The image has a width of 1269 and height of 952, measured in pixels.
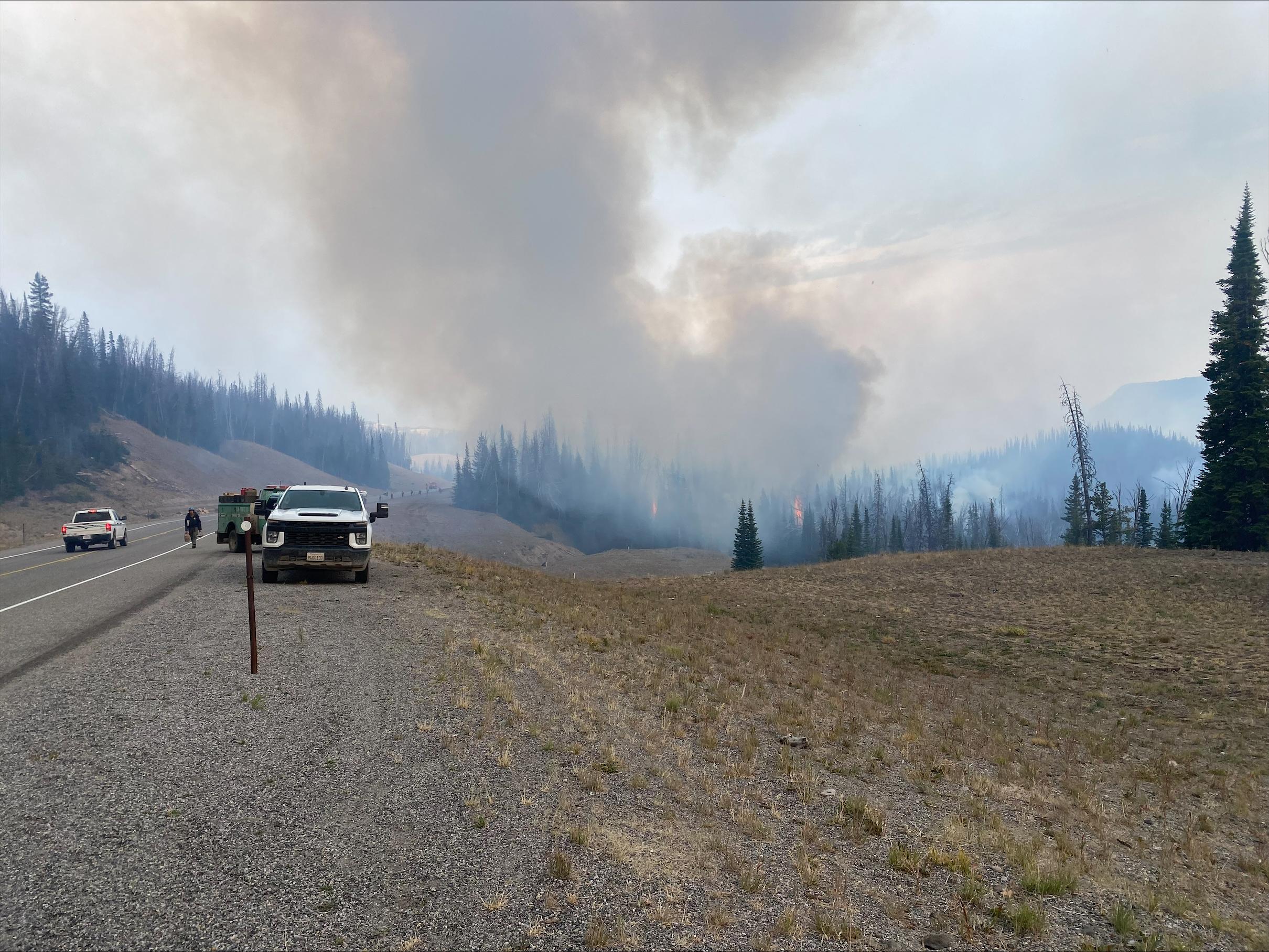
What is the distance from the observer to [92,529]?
30.3 m

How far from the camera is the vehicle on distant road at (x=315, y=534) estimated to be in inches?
635

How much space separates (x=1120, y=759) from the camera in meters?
11.1

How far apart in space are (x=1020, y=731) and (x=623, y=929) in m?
11.5

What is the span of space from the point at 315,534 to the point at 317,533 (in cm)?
6

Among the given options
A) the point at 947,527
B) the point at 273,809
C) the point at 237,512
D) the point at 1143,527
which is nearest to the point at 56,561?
the point at 237,512

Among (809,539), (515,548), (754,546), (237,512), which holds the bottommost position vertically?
(809,539)

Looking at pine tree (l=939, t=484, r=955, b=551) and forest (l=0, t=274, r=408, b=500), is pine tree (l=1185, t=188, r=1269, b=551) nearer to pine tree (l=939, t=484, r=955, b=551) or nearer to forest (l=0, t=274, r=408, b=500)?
pine tree (l=939, t=484, r=955, b=551)

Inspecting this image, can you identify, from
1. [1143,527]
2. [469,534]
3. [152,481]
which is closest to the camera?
[1143,527]

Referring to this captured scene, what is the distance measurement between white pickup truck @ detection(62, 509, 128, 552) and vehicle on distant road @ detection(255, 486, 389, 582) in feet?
66.9

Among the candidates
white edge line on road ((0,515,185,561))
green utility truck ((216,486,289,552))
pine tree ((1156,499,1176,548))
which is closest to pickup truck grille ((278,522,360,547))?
green utility truck ((216,486,289,552))

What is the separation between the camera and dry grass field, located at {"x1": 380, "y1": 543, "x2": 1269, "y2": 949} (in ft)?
17.3

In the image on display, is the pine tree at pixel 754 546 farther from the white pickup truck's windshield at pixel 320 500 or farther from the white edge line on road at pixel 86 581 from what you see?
the white pickup truck's windshield at pixel 320 500

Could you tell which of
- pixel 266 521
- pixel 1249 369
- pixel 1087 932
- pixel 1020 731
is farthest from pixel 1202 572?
pixel 266 521

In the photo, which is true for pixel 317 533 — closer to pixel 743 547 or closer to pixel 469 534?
pixel 743 547
